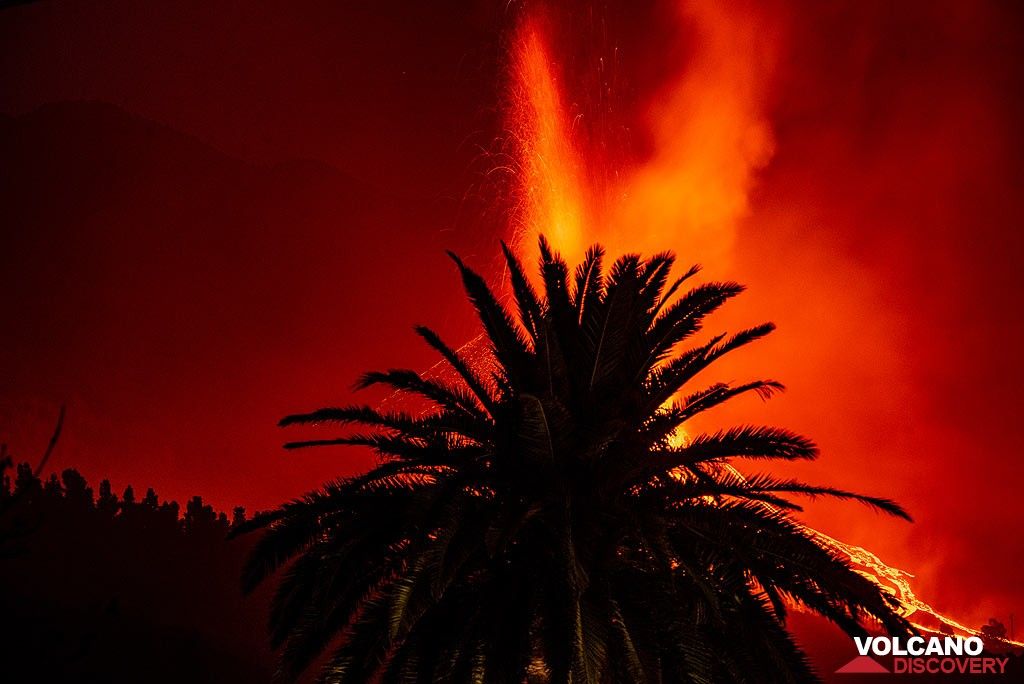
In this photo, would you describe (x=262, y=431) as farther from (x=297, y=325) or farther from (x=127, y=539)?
(x=127, y=539)

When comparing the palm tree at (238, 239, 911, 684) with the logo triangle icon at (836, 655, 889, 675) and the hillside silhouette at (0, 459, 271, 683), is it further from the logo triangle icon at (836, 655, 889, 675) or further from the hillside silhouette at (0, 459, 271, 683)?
the logo triangle icon at (836, 655, 889, 675)

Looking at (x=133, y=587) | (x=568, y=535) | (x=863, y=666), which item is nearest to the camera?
(x=568, y=535)

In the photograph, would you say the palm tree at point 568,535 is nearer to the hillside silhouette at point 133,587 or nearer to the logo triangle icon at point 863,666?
the hillside silhouette at point 133,587

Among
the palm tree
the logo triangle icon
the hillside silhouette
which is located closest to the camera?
the palm tree

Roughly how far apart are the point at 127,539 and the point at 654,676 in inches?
1057

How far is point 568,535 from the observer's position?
1155 centimetres

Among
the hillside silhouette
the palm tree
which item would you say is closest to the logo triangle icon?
the hillside silhouette

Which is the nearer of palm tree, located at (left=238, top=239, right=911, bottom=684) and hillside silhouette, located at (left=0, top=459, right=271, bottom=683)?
palm tree, located at (left=238, top=239, right=911, bottom=684)

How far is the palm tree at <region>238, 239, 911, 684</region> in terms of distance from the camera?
1184 centimetres

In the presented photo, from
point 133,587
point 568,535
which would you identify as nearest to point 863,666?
point 133,587

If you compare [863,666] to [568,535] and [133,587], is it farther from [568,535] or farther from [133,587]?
[568,535]

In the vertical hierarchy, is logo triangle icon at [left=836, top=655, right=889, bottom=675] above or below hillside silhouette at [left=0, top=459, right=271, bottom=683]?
above

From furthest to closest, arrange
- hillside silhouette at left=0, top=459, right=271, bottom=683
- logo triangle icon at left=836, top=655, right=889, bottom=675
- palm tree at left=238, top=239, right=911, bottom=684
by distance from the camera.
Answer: logo triangle icon at left=836, top=655, right=889, bottom=675 < hillside silhouette at left=0, top=459, right=271, bottom=683 < palm tree at left=238, top=239, right=911, bottom=684

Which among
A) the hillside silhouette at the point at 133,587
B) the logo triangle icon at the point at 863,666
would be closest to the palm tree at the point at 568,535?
the hillside silhouette at the point at 133,587
